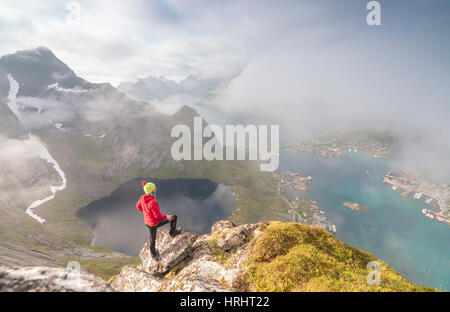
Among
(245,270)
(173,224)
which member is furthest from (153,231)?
(245,270)

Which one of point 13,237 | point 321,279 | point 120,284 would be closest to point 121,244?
point 13,237

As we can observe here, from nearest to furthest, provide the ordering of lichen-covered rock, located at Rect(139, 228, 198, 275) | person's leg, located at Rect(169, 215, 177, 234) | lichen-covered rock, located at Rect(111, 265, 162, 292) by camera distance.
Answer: lichen-covered rock, located at Rect(111, 265, 162, 292) → lichen-covered rock, located at Rect(139, 228, 198, 275) → person's leg, located at Rect(169, 215, 177, 234)

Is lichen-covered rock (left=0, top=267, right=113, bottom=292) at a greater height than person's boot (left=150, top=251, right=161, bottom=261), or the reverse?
lichen-covered rock (left=0, top=267, right=113, bottom=292)

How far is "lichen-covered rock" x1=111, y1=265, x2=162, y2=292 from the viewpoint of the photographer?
12747 mm

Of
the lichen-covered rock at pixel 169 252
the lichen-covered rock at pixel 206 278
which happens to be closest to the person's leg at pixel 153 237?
the lichen-covered rock at pixel 169 252

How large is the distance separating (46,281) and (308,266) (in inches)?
428

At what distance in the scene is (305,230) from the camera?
12625 millimetres

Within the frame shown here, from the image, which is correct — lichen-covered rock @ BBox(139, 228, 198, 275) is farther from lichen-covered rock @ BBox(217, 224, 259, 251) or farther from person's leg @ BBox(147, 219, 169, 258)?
lichen-covered rock @ BBox(217, 224, 259, 251)

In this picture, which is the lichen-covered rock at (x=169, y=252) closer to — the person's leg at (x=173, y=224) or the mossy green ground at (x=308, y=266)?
the person's leg at (x=173, y=224)

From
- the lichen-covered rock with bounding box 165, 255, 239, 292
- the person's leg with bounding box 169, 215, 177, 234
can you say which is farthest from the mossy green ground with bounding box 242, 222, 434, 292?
the person's leg with bounding box 169, 215, 177, 234

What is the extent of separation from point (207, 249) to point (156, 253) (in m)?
4.46

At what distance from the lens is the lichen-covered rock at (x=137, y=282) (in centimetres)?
1275

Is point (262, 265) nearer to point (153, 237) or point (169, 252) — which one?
point (169, 252)

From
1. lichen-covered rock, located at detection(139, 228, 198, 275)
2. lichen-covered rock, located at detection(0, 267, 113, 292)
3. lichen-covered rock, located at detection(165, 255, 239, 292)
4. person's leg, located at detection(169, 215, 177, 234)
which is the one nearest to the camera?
lichen-covered rock, located at detection(0, 267, 113, 292)
